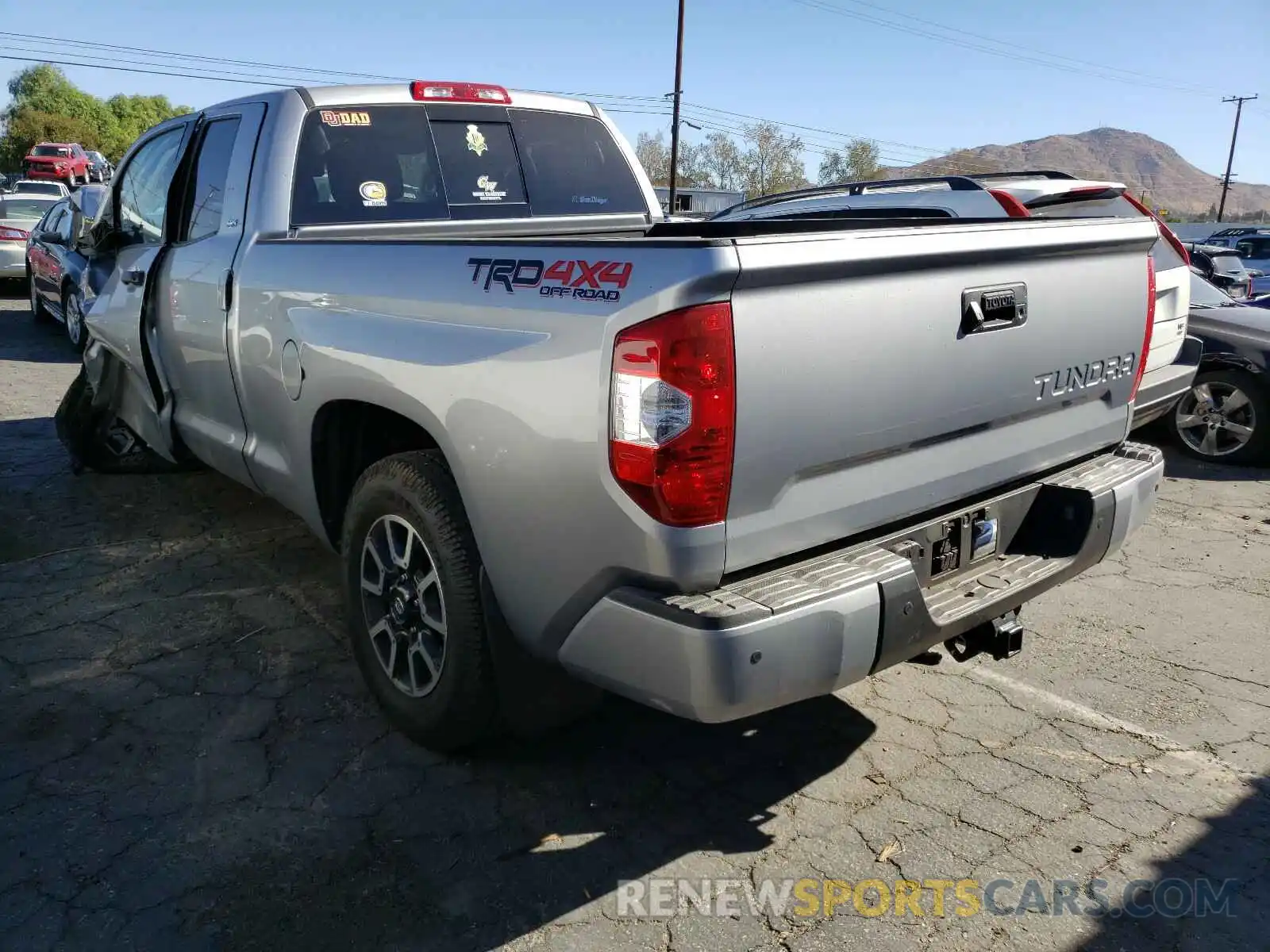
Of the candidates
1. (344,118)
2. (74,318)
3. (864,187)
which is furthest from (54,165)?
(344,118)

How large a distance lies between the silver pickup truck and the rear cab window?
0.02 m

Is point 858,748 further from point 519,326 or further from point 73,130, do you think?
point 73,130

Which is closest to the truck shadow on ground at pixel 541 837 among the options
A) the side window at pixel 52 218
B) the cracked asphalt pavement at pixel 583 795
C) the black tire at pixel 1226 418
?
the cracked asphalt pavement at pixel 583 795

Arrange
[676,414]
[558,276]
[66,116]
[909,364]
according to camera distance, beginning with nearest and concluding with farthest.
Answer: [676,414], [558,276], [909,364], [66,116]

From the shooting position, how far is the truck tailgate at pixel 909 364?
2178 mm

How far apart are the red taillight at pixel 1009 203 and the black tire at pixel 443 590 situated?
4395 mm

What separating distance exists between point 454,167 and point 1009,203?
3492 millimetres

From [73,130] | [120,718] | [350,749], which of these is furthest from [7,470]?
[73,130]

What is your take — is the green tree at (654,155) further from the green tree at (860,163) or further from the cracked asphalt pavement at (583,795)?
the cracked asphalt pavement at (583,795)

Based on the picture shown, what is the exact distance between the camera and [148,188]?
16.3 feet

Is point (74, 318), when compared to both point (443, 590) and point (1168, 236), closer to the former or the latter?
point (443, 590)

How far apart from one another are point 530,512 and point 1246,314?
7103 millimetres

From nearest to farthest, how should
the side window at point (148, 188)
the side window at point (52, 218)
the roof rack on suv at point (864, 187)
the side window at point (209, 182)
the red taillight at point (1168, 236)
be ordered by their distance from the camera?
the side window at point (209, 182) → the side window at point (148, 188) → the red taillight at point (1168, 236) → the roof rack on suv at point (864, 187) → the side window at point (52, 218)

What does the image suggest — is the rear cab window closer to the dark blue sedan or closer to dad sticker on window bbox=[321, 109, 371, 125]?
dad sticker on window bbox=[321, 109, 371, 125]
